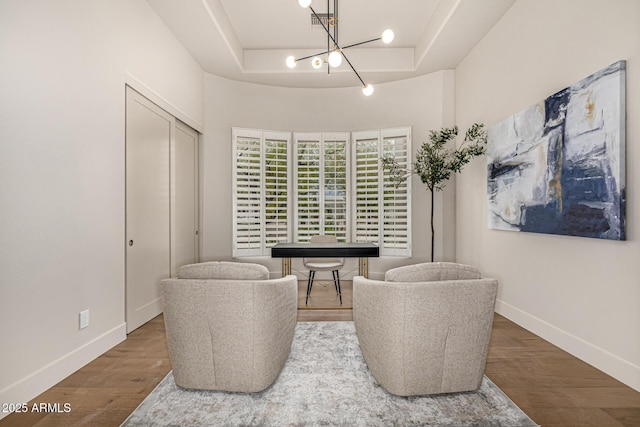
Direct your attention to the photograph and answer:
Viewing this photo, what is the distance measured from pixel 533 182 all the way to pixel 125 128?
3.83m

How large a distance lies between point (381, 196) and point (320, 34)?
2506 mm

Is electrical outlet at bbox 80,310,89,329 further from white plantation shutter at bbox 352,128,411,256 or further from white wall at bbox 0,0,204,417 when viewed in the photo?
white plantation shutter at bbox 352,128,411,256

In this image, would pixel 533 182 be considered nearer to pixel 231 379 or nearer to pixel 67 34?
pixel 231 379

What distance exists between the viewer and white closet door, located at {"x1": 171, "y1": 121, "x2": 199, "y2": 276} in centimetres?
388

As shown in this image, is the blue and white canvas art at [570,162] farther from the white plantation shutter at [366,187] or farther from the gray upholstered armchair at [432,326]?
the white plantation shutter at [366,187]

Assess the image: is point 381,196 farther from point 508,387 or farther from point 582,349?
point 508,387

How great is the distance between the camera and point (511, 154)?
3.14 m

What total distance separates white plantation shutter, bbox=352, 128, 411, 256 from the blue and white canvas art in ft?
5.30

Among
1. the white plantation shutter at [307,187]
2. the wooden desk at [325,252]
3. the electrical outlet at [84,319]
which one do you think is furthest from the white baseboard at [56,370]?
the white plantation shutter at [307,187]

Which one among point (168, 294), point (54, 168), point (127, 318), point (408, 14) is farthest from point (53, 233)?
point (408, 14)

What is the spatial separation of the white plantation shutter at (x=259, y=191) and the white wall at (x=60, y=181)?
205cm

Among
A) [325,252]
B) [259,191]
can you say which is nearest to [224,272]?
[325,252]

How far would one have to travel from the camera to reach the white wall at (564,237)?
2.00 m

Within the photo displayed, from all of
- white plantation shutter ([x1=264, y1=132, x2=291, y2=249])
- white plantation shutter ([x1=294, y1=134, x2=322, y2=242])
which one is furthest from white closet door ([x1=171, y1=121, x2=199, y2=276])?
white plantation shutter ([x1=294, y1=134, x2=322, y2=242])
